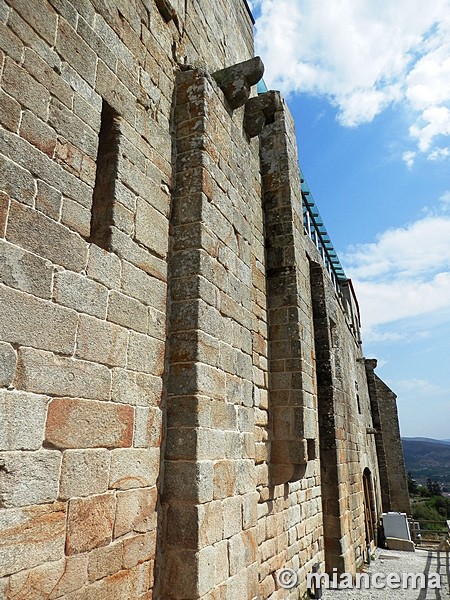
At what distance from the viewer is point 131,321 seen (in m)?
2.52

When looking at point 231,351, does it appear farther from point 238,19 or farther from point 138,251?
point 238,19

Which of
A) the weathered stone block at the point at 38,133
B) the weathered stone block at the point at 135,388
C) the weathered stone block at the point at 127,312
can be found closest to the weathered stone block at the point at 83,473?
the weathered stone block at the point at 135,388

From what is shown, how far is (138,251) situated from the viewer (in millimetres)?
2682

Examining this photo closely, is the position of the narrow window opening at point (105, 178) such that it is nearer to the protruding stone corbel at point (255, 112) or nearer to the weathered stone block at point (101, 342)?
the weathered stone block at point (101, 342)

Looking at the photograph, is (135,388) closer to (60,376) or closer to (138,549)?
(60,376)

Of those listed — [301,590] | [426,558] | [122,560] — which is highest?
[122,560]

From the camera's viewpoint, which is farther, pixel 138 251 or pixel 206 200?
pixel 206 200

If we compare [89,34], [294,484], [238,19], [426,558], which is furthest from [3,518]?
[426,558]

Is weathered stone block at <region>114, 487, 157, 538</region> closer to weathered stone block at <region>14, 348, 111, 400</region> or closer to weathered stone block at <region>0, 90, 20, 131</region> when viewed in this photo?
weathered stone block at <region>14, 348, 111, 400</region>

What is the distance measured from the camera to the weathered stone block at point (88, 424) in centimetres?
193

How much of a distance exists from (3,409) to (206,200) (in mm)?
2029

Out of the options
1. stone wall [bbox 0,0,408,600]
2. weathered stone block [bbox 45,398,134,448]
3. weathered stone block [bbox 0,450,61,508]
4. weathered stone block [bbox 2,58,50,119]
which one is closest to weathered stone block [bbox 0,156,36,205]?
stone wall [bbox 0,0,408,600]

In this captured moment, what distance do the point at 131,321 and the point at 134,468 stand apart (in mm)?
808

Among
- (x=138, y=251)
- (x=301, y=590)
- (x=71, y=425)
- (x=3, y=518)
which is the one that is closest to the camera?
(x=3, y=518)
